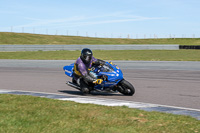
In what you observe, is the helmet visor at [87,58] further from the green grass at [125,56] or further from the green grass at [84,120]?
the green grass at [125,56]

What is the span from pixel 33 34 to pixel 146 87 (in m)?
67.2

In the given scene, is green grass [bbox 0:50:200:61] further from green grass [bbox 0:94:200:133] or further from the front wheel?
green grass [bbox 0:94:200:133]

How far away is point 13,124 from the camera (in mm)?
5977

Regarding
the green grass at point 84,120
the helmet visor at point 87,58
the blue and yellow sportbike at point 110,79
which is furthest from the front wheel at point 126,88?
the green grass at point 84,120

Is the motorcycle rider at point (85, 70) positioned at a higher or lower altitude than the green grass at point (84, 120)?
higher

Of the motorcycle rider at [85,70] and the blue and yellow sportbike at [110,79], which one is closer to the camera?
the blue and yellow sportbike at [110,79]

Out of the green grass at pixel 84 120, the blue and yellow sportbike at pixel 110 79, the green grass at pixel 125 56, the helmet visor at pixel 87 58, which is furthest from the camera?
the green grass at pixel 125 56

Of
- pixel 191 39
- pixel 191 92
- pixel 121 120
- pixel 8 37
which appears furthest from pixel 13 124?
pixel 191 39

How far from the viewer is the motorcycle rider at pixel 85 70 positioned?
988cm

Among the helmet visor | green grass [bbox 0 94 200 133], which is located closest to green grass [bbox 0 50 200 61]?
the helmet visor

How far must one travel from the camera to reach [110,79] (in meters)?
9.70

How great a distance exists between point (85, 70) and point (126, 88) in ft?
4.28

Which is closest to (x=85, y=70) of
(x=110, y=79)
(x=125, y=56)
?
(x=110, y=79)

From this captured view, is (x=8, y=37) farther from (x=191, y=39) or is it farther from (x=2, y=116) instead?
(x=2, y=116)
